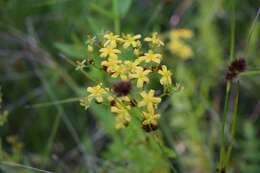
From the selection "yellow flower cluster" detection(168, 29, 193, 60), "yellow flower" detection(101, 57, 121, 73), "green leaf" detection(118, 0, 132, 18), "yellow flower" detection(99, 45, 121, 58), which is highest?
"yellow flower cluster" detection(168, 29, 193, 60)

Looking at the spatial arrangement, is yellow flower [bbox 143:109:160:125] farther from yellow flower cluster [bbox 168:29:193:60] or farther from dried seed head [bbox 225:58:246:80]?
yellow flower cluster [bbox 168:29:193:60]

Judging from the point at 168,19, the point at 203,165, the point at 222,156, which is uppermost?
the point at 168,19

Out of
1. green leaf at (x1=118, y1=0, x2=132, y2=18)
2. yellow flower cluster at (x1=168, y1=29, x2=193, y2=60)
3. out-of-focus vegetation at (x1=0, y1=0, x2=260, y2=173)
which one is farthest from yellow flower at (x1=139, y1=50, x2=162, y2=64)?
Answer: yellow flower cluster at (x1=168, y1=29, x2=193, y2=60)

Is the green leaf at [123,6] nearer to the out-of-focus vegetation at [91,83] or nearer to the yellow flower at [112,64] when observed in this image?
the out-of-focus vegetation at [91,83]

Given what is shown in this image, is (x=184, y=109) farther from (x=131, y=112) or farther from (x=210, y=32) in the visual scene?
(x=131, y=112)

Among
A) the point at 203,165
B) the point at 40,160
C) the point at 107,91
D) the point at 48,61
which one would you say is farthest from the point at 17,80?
the point at 107,91

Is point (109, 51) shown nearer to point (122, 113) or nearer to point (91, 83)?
point (122, 113)

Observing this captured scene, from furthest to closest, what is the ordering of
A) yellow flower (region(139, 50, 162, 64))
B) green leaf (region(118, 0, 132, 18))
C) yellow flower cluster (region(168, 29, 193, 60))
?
1. yellow flower cluster (region(168, 29, 193, 60))
2. green leaf (region(118, 0, 132, 18))
3. yellow flower (region(139, 50, 162, 64))

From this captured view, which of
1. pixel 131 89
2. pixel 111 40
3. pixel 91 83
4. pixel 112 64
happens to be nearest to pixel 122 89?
pixel 131 89
